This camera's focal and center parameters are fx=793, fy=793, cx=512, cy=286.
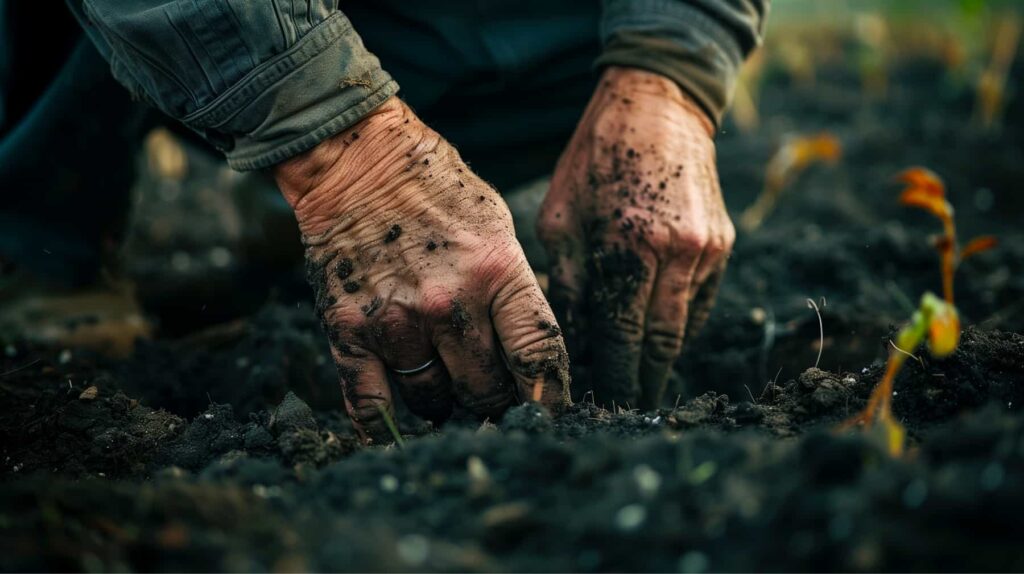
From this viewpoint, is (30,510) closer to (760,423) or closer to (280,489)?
(280,489)

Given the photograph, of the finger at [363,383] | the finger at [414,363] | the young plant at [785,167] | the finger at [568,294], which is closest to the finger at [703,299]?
the finger at [568,294]

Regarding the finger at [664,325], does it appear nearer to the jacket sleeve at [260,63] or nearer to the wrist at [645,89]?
the wrist at [645,89]

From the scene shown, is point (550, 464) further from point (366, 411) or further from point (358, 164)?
point (358, 164)

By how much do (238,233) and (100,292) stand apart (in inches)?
31.8

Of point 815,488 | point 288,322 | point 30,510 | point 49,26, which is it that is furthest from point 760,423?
point 49,26

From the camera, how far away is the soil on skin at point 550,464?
2.66 feet

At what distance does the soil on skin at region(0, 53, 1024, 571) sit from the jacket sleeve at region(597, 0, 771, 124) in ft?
2.19

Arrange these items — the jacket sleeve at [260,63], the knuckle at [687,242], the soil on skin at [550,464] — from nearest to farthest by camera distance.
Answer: the soil on skin at [550,464], the jacket sleeve at [260,63], the knuckle at [687,242]

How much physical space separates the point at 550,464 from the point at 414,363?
547mm

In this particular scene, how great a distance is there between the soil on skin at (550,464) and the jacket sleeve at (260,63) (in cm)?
50

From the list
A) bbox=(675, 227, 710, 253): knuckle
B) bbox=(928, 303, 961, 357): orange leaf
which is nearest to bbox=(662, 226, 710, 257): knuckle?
bbox=(675, 227, 710, 253): knuckle

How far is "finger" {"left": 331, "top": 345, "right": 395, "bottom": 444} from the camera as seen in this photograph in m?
1.41

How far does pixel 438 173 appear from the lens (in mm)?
1407

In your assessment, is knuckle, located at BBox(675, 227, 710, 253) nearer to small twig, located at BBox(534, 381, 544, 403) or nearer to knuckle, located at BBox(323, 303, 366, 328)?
small twig, located at BBox(534, 381, 544, 403)
